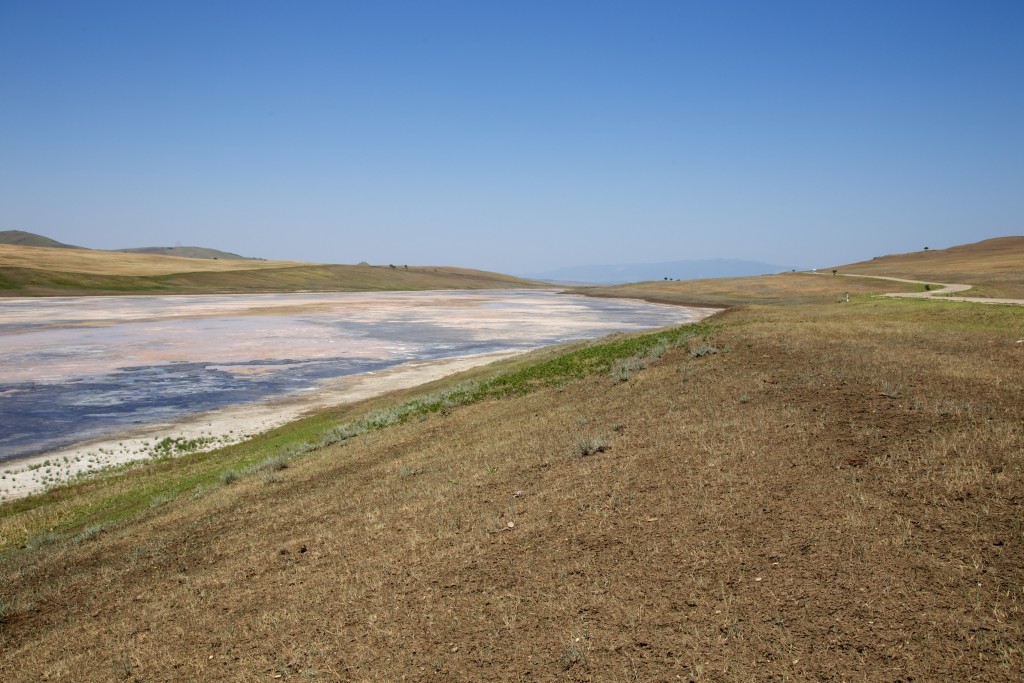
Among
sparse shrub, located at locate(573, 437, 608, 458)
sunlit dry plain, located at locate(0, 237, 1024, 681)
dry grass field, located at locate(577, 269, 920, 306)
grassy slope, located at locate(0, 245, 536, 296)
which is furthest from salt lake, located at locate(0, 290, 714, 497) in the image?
grassy slope, located at locate(0, 245, 536, 296)

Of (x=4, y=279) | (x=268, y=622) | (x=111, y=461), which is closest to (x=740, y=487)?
(x=268, y=622)

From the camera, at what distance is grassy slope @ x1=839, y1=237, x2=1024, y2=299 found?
67.8m

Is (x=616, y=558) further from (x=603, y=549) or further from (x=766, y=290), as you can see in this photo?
(x=766, y=290)

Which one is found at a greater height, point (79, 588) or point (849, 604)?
point (849, 604)

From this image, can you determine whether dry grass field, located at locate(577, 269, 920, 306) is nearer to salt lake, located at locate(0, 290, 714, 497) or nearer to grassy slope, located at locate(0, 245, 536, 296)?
salt lake, located at locate(0, 290, 714, 497)

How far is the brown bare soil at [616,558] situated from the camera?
7.97 metres

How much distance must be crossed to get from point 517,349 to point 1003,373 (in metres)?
39.6

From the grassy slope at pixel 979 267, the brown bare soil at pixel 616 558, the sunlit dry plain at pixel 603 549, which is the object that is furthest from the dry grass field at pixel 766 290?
the brown bare soil at pixel 616 558

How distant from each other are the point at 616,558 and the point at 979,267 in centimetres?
11705

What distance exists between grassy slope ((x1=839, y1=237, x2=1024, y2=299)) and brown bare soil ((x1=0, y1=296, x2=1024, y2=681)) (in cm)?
5086

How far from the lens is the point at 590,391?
2208 centimetres

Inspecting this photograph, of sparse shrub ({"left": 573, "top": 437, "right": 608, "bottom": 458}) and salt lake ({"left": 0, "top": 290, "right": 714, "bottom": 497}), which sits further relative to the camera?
salt lake ({"left": 0, "top": 290, "right": 714, "bottom": 497})

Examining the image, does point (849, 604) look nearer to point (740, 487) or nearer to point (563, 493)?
point (740, 487)

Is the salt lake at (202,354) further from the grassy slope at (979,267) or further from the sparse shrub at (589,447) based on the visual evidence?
the grassy slope at (979,267)
